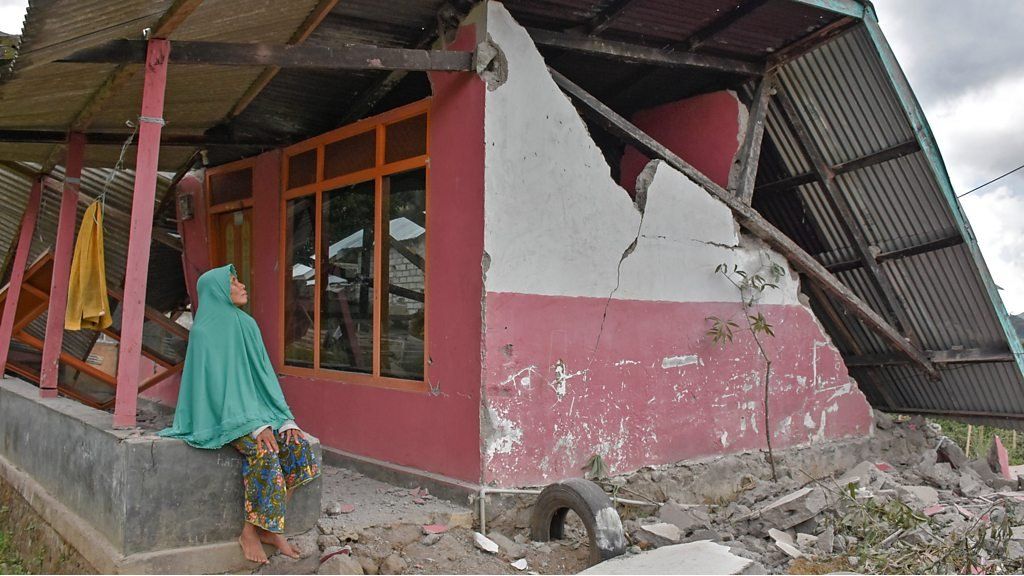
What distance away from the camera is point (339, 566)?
4203 mm

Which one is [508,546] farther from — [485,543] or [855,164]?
[855,164]

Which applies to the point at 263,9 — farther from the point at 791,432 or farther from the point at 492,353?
the point at 791,432

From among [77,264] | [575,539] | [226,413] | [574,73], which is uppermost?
[574,73]

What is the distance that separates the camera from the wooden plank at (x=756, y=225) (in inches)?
241

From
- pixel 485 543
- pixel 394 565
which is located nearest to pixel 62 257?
pixel 394 565

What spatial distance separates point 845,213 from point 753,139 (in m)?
1.35

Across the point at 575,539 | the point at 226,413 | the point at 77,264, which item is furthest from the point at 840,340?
the point at 77,264

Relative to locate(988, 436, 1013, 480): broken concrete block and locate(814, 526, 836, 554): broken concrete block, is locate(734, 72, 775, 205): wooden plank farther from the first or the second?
locate(988, 436, 1013, 480): broken concrete block

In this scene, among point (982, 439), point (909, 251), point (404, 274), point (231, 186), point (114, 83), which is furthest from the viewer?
point (982, 439)

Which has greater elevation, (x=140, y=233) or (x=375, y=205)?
(x=375, y=205)

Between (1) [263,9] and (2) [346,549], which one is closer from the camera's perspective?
(2) [346,549]

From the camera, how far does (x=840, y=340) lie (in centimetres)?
845

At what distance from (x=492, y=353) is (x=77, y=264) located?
281 centimetres

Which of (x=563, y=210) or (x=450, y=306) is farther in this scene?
(x=563, y=210)
